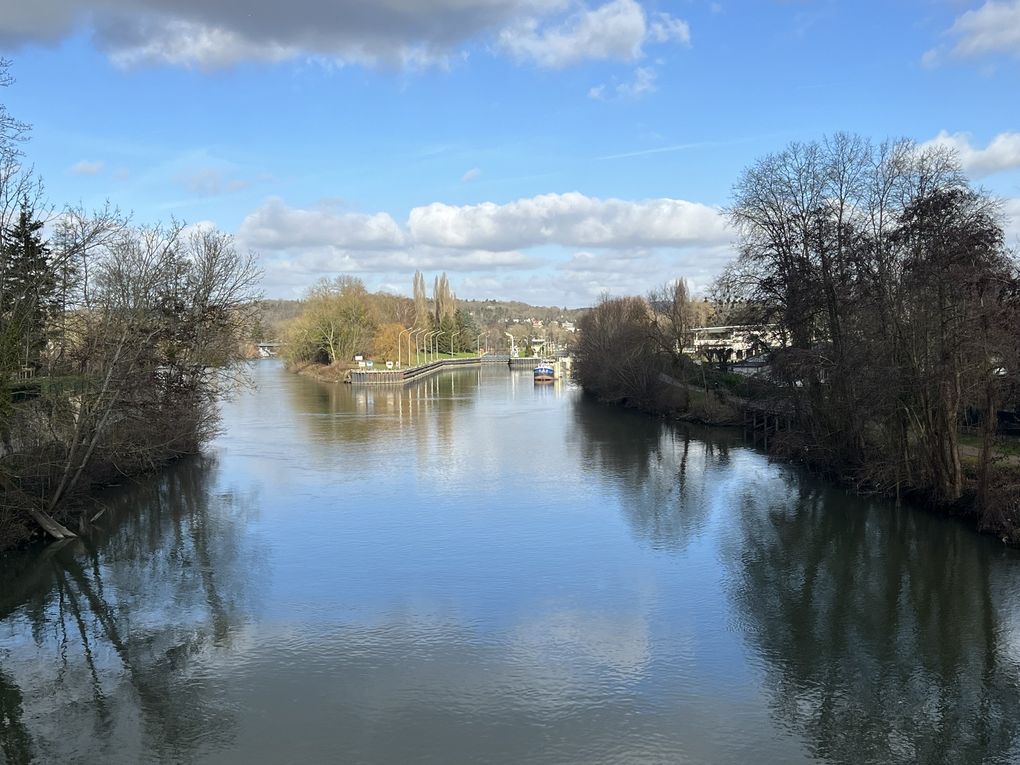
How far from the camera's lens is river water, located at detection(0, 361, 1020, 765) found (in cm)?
1009

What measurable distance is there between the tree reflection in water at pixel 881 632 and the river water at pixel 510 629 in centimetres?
5

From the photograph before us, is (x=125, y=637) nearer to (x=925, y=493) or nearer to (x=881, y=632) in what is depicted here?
(x=881, y=632)

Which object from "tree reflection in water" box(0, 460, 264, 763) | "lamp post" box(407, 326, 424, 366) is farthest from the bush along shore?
"lamp post" box(407, 326, 424, 366)

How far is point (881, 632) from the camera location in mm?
13492

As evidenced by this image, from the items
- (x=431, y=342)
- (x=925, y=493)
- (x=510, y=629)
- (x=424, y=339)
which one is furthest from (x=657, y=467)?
Result: (x=431, y=342)

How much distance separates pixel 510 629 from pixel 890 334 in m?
13.9

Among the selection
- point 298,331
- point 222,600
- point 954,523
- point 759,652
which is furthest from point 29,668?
point 298,331

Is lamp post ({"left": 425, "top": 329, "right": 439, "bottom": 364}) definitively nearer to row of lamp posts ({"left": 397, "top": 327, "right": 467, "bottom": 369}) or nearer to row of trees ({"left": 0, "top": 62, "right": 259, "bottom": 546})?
row of lamp posts ({"left": 397, "top": 327, "right": 467, "bottom": 369})

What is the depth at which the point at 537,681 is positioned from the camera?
11.5 m

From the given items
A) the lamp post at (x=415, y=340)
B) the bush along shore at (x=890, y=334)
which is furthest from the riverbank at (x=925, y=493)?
the lamp post at (x=415, y=340)

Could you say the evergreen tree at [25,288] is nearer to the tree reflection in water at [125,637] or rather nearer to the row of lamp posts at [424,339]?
the tree reflection in water at [125,637]

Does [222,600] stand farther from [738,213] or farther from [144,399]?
[738,213]

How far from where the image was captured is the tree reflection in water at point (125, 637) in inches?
402

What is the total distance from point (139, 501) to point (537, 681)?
17.1m
